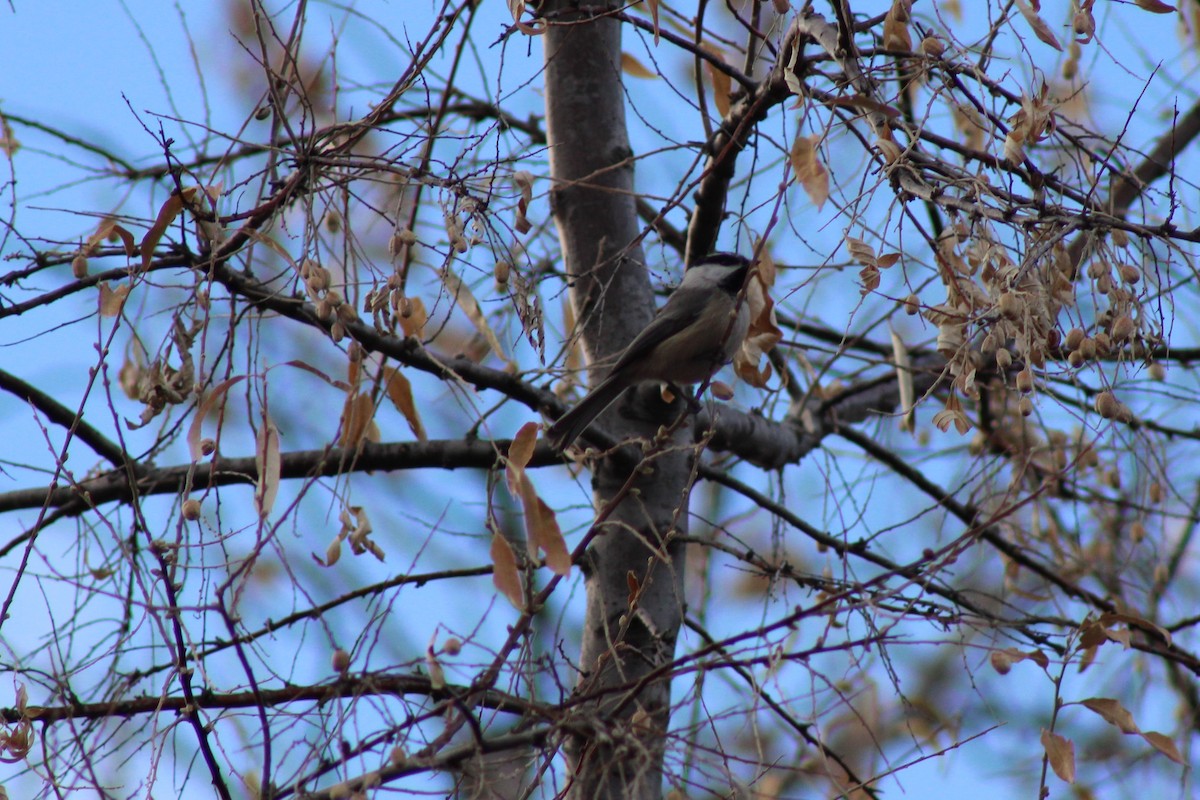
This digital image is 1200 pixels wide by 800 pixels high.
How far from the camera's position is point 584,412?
13.2 feet

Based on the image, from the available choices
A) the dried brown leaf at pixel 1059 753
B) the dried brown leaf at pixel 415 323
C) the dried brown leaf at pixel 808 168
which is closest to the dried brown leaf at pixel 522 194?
the dried brown leaf at pixel 415 323

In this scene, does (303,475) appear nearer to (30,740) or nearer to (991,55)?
(30,740)

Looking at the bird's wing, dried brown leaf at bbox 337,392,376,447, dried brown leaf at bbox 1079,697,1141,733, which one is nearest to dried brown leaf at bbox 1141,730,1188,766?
dried brown leaf at bbox 1079,697,1141,733

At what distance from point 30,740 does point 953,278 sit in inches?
100

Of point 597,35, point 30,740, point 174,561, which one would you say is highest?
point 597,35

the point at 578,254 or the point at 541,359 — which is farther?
the point at 578,254

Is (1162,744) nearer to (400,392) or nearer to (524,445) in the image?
(524,445)

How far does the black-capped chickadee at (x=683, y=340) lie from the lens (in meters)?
4.02

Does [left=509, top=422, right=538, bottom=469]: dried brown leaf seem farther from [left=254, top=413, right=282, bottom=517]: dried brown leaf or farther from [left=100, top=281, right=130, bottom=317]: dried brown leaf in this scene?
[left=100, top=281, right=130, bottom=317]: dried brown leaf

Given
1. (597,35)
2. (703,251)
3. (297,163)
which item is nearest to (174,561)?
(297,163)

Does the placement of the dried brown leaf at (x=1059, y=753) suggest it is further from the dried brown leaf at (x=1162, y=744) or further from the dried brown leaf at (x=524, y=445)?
the dried brown leaf at (x=524, y=445)

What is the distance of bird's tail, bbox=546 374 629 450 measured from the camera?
3828mm

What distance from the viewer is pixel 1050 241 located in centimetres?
241

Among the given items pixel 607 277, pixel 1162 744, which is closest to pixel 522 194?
pixel 607 277
